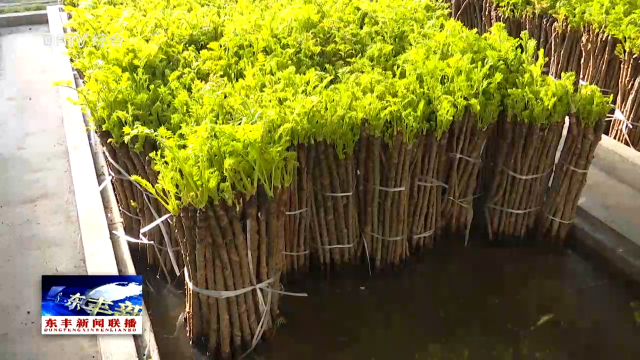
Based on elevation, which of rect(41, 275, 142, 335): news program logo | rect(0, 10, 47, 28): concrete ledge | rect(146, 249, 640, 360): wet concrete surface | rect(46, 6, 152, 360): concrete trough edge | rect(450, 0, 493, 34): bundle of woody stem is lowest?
rect(146, 249, 640, 360): wet concrete surface

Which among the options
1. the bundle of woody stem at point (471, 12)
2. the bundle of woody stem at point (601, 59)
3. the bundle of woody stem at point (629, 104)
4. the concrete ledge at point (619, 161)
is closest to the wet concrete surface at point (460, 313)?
the concrete ledge at point (619, 161)

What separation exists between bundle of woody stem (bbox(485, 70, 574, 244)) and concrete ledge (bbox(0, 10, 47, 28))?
28.3 feet

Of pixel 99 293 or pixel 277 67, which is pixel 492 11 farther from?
pixel 99 293

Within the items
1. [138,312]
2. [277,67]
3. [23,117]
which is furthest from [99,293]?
[23,117]

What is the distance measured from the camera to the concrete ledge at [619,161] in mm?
5109

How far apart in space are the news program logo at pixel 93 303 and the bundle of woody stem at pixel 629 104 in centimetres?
452

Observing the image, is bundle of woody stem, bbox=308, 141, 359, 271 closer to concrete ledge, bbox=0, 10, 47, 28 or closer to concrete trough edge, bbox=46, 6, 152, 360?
concrete trough edge, bbox=46, 6, 152, 360

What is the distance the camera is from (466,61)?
4031 mm

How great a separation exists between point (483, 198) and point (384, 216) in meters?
1.07

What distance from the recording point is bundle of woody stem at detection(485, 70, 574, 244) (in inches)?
156

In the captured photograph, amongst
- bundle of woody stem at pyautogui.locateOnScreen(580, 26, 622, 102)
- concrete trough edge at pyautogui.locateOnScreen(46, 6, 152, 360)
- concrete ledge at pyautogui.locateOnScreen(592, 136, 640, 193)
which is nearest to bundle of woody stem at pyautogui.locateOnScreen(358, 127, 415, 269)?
concrete trough edge at pyautogui.locateOnScreen(46, 6, 152, 360)

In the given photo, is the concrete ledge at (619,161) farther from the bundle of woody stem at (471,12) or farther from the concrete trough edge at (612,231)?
the bundle of woody stem at (471,12)

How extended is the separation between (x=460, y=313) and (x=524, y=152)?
125cm

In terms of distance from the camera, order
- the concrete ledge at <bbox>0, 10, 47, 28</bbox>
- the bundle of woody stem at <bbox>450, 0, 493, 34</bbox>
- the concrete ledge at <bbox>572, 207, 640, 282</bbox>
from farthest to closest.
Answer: the concrete ledge at <bbox>0, 10, 47, 28</bbox>, the bundle of woody stem at <bbox>450, 0, 493, 34</bbox>, the concrete ledge at <bbox>572, 207, 640, 282</bbox>
